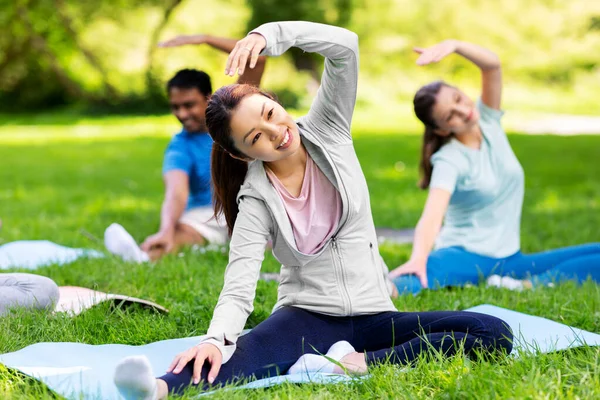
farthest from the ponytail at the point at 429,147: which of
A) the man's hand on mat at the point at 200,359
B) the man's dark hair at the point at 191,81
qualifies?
the man's hand on mat at the point at 200,359

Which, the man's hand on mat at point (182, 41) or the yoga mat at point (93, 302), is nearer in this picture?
the yoga mat at point (93, 302)

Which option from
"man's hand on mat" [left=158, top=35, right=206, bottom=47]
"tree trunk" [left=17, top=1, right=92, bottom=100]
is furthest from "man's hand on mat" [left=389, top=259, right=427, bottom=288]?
"tree trunk" [left=17, top=1, right=92, bottom=100]

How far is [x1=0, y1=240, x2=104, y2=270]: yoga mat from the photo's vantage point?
432cm

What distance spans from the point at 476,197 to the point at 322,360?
1.99 metres

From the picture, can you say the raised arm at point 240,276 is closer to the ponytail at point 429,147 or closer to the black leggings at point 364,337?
the black leggings at point 364,337

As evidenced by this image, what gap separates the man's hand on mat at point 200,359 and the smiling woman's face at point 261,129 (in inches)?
26.0

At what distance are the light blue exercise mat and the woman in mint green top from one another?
3.17 ft

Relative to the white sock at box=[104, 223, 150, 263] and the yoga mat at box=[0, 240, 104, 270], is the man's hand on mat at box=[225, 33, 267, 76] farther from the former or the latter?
the yoga mat at box=[0, 240, 104, 270]

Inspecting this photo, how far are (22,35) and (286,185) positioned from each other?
72.2 ft

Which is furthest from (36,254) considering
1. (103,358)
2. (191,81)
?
(103,358)

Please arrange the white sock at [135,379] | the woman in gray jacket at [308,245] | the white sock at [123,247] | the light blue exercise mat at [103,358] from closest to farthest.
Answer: the white sock at [135,379] < the light blue exercise mat at [103,358] < the woman in gray jacket at [308,245] < the white sock at [123,247]

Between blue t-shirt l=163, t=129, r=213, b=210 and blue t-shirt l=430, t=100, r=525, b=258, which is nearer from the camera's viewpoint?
blue t-shirt l=430, t=100, r=525, b=258

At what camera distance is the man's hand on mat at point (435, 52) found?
10.9ft

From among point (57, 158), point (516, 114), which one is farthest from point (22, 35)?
point (516, 114)
